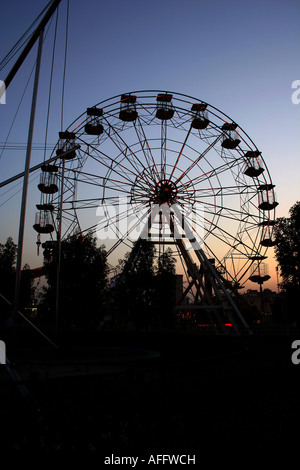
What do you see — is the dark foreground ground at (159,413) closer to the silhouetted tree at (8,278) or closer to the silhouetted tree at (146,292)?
the silhouetted tree at (146,292)

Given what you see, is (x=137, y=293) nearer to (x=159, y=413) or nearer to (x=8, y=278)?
(x=8, y=278)

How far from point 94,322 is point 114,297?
3355mm

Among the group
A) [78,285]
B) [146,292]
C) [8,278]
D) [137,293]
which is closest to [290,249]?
[146,292]

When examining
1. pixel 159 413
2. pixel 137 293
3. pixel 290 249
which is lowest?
pixel 159 413

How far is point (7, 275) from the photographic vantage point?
47812mm

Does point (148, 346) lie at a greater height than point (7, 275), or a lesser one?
lesser

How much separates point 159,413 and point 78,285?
31.7m

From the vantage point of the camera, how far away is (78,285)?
3884 centimetres

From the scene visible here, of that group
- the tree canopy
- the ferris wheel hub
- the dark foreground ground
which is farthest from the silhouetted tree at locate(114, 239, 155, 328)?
the dark foreground ground

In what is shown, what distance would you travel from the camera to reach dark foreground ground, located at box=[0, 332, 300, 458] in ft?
21.1

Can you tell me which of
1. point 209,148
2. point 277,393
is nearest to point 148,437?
point 277,393

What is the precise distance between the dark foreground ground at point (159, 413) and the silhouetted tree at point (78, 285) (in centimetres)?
2801

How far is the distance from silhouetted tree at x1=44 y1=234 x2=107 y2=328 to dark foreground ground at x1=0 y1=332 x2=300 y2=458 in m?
28.0

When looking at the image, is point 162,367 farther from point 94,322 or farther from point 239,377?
point 94,322
